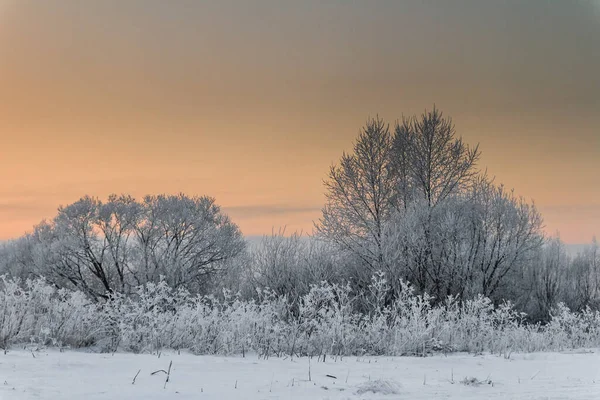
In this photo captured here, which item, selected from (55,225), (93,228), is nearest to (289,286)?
(93,228)

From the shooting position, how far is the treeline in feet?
68.0

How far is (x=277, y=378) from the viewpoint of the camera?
6.03 metres

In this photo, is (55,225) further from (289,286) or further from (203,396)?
(203,396)

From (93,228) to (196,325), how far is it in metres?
30.5

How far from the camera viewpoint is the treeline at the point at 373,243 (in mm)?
20719

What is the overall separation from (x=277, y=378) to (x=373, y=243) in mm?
16081

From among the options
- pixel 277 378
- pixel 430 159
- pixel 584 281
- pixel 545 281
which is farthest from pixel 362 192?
pixel 277 378

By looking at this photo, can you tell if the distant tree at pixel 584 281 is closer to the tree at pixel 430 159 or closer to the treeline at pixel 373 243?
the treeline at pixel 373 243

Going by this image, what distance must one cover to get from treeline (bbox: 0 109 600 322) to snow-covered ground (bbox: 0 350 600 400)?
415cm

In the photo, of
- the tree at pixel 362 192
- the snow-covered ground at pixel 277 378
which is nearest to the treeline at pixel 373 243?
the tree at pixel 362 192

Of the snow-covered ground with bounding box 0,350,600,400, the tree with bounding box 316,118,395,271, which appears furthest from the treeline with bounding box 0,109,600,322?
the snow-covered ground with bounding box 0,350,600,400

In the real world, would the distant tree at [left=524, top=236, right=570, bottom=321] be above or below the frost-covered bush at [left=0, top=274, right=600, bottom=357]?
above

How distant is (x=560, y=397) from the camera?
537 cm

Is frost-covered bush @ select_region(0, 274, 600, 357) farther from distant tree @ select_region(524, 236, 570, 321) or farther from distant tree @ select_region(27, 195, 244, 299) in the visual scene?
distant tree @ select_region(27, 195, 244, 299)
